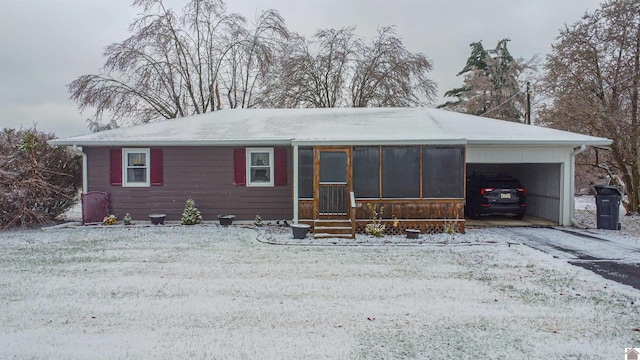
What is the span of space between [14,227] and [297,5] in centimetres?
1591

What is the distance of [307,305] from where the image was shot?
16.0ft

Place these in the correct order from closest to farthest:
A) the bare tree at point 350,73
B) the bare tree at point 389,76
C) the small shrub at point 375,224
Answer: the small shrub at point 375,224 < the bare tree at point 350,73 < the bare tree at point 389,76

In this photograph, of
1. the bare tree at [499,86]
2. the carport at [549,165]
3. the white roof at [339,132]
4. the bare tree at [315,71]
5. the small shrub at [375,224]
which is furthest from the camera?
the bare tree at [499,86]

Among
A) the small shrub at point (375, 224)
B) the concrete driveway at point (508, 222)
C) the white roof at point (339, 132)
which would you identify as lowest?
the concrete driveway at point (508, 222)

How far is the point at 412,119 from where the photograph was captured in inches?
492

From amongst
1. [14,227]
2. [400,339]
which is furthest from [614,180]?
[14,227]

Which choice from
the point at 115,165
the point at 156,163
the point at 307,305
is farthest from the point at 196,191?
the point at 307,305

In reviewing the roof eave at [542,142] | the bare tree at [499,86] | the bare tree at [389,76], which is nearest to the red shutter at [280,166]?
the roof eave at [542,142]

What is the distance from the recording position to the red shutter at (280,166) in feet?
38.1

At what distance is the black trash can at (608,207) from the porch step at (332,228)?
7098 millimetres

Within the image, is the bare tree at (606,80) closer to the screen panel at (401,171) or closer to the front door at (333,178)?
the screen panel at (401,171)

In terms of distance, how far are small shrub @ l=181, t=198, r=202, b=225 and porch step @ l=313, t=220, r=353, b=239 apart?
12.3 ft

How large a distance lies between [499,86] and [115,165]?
1028 inches

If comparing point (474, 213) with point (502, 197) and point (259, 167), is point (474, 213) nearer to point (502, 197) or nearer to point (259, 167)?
point (502, 197)
